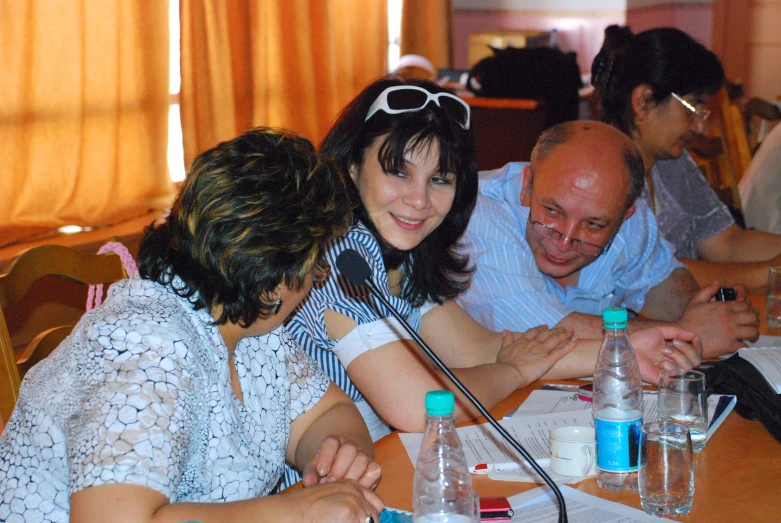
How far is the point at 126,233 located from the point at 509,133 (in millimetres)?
2088

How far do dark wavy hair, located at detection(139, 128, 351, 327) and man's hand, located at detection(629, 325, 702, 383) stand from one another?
0.82 meters

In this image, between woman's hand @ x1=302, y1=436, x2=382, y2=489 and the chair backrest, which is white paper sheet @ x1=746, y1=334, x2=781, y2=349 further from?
the chair backrest

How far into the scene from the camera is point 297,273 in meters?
1.20

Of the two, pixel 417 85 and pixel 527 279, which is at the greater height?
pixel 417 85

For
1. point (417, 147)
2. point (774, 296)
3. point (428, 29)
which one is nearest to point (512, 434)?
point (417, 147)

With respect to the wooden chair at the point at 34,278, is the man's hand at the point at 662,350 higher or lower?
lower

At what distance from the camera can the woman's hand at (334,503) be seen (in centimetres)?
111

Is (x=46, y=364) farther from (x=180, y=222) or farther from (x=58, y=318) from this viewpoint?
(x=58, y=318)

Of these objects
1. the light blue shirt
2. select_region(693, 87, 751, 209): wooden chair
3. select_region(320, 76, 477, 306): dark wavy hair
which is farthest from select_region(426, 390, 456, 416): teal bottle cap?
select_region(693, 87, 751, 209): wooden chair

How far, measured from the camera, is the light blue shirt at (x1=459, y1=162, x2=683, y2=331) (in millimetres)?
2012

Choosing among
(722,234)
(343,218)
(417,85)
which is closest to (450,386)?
(343,218)

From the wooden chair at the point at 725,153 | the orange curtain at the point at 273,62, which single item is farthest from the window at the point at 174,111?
the wooden chair at the point at 725,153

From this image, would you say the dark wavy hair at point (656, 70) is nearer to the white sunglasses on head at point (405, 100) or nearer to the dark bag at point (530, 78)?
the white sunglasses on head at point (405, 100)

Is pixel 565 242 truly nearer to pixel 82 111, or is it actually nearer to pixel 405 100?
pixel 405 100
